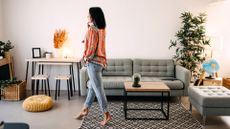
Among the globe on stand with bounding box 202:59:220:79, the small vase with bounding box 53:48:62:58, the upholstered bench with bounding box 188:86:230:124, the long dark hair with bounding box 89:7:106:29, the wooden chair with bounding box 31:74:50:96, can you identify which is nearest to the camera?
the long dark hair with bounding box 89:7:106:29

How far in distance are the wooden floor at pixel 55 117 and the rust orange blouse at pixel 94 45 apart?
38.2 inches

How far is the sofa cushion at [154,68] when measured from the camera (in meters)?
5.05

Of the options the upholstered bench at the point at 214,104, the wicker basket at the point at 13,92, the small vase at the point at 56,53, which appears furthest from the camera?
the small vase at the point at 56,53

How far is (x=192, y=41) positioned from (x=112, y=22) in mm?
1715

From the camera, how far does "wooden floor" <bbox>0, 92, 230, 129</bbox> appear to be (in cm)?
349

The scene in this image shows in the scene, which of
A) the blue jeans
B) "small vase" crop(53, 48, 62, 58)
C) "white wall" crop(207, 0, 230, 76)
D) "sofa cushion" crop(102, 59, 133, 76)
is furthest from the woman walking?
"white wall" crop(207, 0, 230, 76)

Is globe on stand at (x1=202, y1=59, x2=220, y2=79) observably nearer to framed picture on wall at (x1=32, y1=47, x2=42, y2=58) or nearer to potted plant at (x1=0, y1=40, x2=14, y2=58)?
framed picture on wall at (x1=32, y1=47, x2=42, y2=58)

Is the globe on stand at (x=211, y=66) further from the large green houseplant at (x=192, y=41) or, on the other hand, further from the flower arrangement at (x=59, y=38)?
the flower arrangement at (x=59, y=38)

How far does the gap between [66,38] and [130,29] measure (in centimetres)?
137

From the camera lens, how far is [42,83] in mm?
5367

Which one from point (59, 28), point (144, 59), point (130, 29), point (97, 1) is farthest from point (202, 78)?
point (59, 28)

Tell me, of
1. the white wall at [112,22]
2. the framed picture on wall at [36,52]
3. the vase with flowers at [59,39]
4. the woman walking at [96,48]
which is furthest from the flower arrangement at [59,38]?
the woman walking at [96,48]

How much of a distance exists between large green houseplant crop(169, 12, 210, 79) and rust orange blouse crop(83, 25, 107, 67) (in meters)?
2.25

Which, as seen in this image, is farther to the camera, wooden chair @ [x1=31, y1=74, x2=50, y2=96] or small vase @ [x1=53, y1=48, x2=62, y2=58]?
small vase @ [x1=53, y1=48, x2=62, y2=58]
